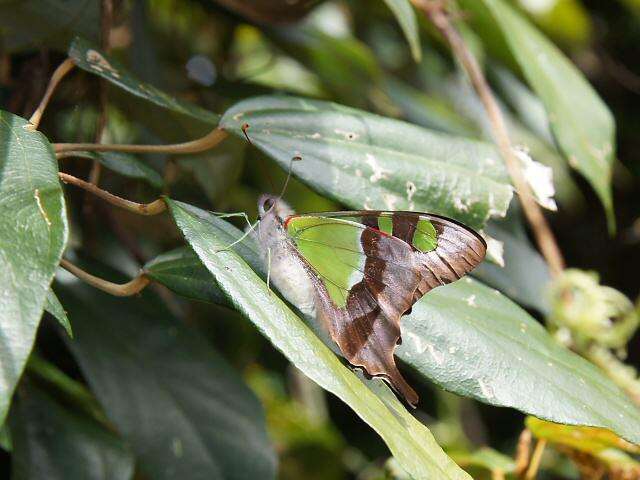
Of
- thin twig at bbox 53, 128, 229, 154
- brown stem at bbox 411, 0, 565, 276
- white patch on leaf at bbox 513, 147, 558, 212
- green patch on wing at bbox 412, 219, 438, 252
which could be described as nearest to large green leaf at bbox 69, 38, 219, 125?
thin twig at bbox 53, 128, 229, 154

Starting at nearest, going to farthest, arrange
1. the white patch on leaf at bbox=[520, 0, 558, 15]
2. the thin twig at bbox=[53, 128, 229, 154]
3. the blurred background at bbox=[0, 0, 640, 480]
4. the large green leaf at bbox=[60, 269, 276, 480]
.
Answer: the thin twig at bbox=[53, 128, 229, 154]
the large green leaf at bbox=[60, 269, 276, 480]
the blurred background at bbox=[0, 0, 640, 480]
the white patch on leaf at bbox=[520, 0, 558, 15]

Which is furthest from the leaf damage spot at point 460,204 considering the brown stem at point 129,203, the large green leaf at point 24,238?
the large green leaf at point 24,238

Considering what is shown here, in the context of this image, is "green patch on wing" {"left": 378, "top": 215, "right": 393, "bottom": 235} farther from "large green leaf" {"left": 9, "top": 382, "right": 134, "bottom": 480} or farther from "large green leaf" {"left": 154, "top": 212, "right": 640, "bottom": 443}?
"large green leaf" {"left": 9, "top": 382, "right": 134, "bottom": 480}

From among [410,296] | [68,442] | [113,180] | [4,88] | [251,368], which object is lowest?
[251,368]

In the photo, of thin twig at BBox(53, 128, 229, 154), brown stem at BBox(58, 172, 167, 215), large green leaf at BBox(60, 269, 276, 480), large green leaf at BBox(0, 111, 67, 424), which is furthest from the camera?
large green leaf at BBox(60, 269, 276, 480)

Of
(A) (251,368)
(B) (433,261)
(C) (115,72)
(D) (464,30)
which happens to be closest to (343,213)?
(B) (433,261)

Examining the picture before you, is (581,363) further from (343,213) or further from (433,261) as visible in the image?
(343,213)
